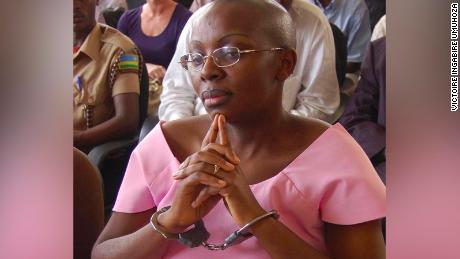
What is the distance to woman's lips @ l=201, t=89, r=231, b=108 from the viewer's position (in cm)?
105

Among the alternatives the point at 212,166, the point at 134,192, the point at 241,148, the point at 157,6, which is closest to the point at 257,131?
the point at 241,148

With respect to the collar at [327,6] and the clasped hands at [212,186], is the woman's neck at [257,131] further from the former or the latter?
the collar at [327,6]

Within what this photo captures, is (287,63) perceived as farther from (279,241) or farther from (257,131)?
(279,241)

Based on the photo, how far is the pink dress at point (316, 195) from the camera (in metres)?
1.05

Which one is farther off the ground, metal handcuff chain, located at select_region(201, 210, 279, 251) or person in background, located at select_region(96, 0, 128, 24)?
person in background, located at select_region(96, 0, 128, 24)

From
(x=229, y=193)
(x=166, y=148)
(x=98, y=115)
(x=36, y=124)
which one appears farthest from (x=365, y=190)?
(x=36, y=124)

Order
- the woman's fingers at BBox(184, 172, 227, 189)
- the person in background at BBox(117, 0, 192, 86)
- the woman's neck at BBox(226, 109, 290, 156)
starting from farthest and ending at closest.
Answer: the person in background at BBox(117, 0, 192, 86) → the woman's neck at BBox(226, 109, 290, 156) → the woman's fingers at BBox(184, 172, 227, 189)

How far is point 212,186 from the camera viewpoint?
3.29ft

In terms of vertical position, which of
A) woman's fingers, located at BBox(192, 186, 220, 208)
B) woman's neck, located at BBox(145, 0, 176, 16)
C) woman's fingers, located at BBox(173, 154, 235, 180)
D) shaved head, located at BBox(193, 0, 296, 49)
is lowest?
woman's fingers, located at BBox(192, 186, 220, 208)

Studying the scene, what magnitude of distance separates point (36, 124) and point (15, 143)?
0.06 metres

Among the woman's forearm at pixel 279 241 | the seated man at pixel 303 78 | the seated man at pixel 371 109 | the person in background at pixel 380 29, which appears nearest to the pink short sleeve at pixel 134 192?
the seated man at pixel 303 78

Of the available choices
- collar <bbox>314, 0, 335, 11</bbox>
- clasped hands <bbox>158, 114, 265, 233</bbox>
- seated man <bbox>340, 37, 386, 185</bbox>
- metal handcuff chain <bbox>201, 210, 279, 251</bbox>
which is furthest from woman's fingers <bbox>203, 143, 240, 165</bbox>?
collar <bbox>314, 0, 335, 11</bbox>

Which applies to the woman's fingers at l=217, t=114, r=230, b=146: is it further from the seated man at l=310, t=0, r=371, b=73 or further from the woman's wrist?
the seated man at l=310, t=0, r=371, b=73

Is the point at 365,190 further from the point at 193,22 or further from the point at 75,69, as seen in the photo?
the point at 75,69
